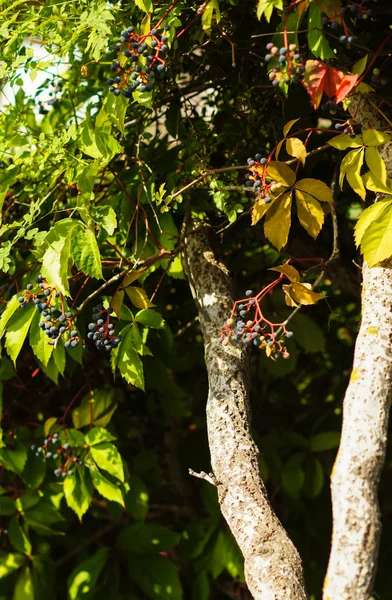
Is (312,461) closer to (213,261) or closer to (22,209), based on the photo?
(213,261)

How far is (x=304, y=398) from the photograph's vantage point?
95.9 inches

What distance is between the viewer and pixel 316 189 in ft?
4.36

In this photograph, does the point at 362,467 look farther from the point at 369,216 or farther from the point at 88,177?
the point at 88,177

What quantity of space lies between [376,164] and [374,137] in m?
0.05

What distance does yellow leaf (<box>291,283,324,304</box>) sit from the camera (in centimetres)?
138

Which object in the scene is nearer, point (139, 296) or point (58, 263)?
point (58, 263)

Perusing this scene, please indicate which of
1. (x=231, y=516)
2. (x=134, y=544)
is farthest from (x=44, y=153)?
(x=134, y=544)

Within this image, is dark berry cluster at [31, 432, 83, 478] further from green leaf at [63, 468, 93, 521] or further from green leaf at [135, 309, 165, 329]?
green leaf at [135, 309, 165, 329]

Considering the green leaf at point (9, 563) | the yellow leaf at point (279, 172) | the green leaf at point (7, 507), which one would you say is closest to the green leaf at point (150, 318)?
the yellow leaf at point (279, 172)

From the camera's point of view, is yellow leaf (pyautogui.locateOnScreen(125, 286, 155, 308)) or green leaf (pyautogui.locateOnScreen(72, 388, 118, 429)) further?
green leaf (pyautogui.locateOnScreen(72, 388, 118, 429))

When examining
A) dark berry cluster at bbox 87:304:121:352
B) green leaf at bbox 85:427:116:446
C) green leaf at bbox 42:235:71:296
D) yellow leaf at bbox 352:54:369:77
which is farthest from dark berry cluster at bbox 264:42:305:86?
green leaf at bbox 85:427:116:446

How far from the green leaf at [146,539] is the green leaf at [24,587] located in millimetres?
250

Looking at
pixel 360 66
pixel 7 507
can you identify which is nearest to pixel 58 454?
pixel 7 507

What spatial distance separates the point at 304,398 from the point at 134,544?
0.75m
